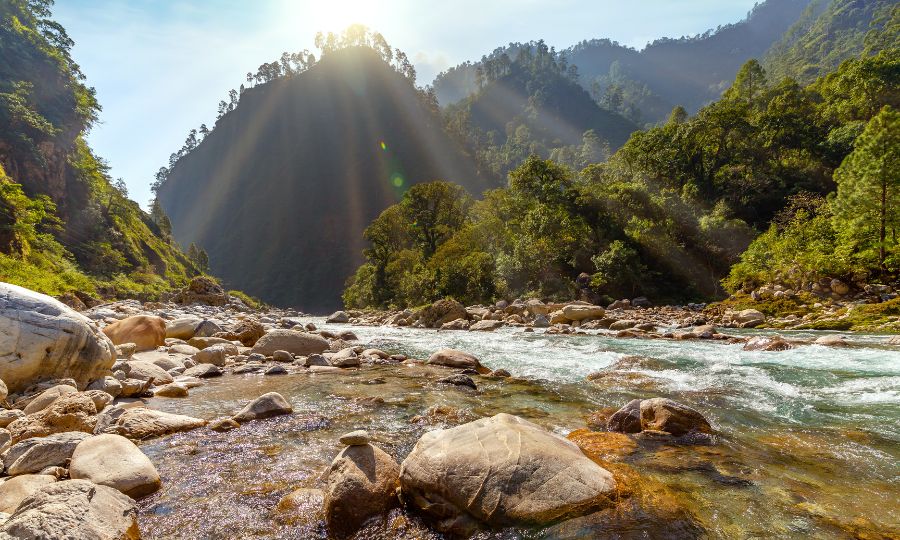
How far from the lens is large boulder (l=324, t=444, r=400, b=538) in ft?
12.4

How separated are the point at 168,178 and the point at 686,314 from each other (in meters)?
198

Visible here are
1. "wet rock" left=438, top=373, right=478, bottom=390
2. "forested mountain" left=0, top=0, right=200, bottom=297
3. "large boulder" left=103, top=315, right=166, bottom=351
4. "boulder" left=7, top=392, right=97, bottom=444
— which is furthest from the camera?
"forested mountain" left=0, top=0, right=200, bottom=297

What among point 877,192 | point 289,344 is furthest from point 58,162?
point 877,192

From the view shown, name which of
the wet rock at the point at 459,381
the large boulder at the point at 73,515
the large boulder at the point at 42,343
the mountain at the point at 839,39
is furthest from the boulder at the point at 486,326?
the mountain at the point at 839,39

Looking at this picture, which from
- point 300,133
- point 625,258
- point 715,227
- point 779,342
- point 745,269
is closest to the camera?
point 779,342

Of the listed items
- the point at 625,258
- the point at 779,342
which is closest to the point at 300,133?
the point at 625,258

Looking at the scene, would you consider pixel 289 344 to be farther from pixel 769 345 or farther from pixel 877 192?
pixel 877 192

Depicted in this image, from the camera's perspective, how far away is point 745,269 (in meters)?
27.9

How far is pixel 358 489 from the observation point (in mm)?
3947

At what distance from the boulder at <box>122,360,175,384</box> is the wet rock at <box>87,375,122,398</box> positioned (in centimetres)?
65

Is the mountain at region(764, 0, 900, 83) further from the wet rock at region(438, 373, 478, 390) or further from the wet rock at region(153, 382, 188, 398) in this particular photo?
the wet rock at region(153, 382, 188, 398)

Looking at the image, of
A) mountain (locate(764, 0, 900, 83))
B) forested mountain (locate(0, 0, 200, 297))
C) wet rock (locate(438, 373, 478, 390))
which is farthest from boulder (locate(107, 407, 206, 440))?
mountain (locate(764, 0, 900, 83))

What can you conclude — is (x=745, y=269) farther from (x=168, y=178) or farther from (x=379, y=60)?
(x=168, y=178)

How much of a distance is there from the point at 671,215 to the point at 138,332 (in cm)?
4142
